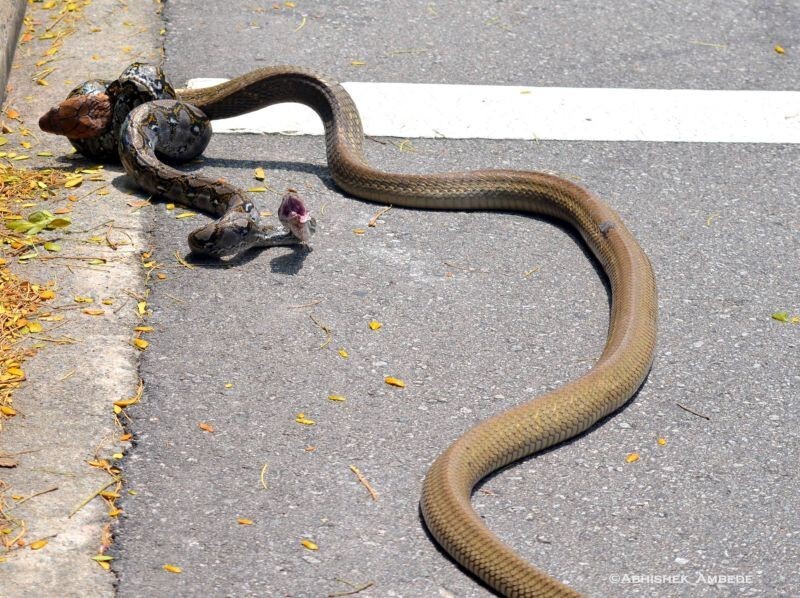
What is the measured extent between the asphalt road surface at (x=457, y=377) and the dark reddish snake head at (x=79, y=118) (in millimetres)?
644

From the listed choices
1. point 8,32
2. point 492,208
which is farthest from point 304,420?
point 8,32

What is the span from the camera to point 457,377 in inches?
178

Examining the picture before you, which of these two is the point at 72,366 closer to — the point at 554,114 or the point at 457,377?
the point at 457,377

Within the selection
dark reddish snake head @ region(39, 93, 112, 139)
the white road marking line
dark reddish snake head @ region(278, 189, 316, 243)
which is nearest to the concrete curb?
dark reddish snake head @ region(39, 93, 112, 139)

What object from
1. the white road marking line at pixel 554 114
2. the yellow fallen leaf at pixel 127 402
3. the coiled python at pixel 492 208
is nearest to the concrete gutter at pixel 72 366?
the yellow fallen leaf at pixel 127 402

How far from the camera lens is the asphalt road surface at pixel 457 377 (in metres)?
3.58

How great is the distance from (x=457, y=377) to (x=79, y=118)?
110 inches

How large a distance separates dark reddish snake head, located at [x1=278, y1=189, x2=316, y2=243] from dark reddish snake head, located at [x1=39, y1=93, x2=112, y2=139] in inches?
54.1

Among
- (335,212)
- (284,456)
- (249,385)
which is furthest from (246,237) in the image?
(284,456)

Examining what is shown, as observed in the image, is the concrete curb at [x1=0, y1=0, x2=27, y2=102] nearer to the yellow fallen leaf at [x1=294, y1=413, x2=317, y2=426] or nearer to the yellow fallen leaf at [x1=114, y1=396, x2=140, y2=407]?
the yellow fallen leaf at [x1=114, y1=396, x2=140, y2=407]

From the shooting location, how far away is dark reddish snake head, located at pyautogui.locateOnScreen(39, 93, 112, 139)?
19.4ft

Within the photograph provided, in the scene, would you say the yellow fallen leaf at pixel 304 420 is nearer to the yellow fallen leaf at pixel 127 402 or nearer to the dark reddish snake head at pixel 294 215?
the yellow fallen leaf at pixel 127 402

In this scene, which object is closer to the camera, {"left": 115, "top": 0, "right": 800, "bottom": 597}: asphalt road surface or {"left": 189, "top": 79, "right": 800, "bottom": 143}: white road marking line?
{"left": 115, "top": 0, "right": 800, "bottom": 597}: asphalt road surface

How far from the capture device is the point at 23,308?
468cm
